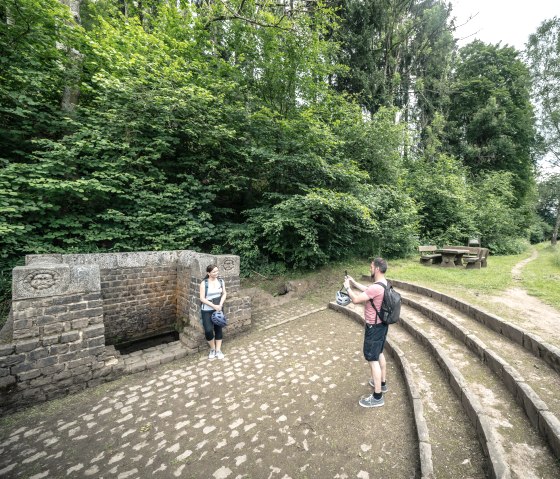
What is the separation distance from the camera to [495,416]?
267 cm

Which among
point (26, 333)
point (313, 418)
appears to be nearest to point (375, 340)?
point (313, 418)

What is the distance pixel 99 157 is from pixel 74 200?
1.52m

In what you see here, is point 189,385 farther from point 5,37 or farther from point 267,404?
point 5,37

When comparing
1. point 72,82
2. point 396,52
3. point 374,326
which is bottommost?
point 374,326

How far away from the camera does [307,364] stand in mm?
4340

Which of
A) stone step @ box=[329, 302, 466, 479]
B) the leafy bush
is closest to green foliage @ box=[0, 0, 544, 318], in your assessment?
the leafy bush

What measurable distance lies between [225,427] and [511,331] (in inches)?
185

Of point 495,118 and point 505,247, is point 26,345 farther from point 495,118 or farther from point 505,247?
point 495,118

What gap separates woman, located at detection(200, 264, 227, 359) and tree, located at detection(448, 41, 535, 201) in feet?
73.5

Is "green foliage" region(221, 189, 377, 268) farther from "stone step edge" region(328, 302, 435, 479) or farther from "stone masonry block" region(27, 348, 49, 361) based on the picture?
"stone masonry block" region(27, 348, 49, 361)

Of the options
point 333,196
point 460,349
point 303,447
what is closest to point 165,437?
point 303,447

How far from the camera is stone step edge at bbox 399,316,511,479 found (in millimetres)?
2064

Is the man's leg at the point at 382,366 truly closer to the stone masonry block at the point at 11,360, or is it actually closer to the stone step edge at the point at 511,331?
the stone step edge at the point at 511,331

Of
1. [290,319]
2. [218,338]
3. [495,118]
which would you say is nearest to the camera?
[218,338]
